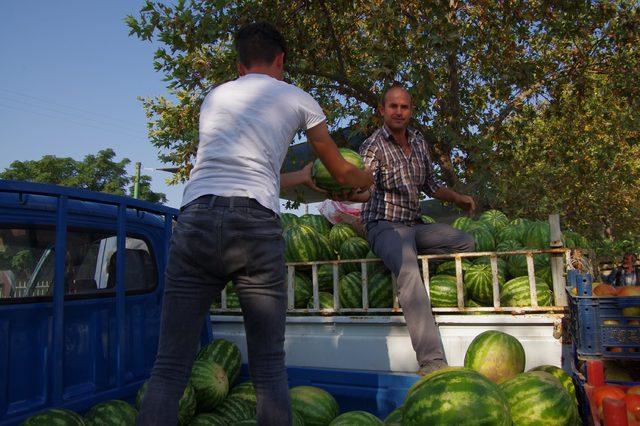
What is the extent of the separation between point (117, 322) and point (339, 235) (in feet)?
7.59

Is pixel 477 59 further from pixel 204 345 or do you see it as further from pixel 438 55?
pixel 204 345

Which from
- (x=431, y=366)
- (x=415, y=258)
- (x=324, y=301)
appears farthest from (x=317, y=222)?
(x=431, y=366)

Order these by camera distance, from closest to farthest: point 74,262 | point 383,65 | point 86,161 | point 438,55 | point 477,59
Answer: point 74,262, point 383,65, point 438,55, point 477,59, point 86,161

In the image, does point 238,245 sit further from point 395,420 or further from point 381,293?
point 381,293

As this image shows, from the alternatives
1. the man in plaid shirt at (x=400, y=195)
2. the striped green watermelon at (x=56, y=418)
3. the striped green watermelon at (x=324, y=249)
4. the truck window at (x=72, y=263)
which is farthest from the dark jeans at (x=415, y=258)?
the striped green watermelon at (x=56, y=418)

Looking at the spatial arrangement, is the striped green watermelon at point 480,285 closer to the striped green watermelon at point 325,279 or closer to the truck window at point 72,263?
the striped green watermelon at point 325,279

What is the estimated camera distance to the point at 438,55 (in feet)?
26.1

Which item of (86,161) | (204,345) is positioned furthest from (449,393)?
(86,161)

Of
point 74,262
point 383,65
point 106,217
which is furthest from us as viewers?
point 383,65

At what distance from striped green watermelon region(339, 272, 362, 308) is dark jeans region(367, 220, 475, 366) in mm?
301

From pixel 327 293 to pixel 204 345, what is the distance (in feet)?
3.45

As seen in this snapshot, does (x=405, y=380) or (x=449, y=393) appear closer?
(x=449, y=393)

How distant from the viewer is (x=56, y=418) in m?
2.34

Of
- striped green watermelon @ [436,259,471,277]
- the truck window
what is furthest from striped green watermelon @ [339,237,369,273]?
the truck window
